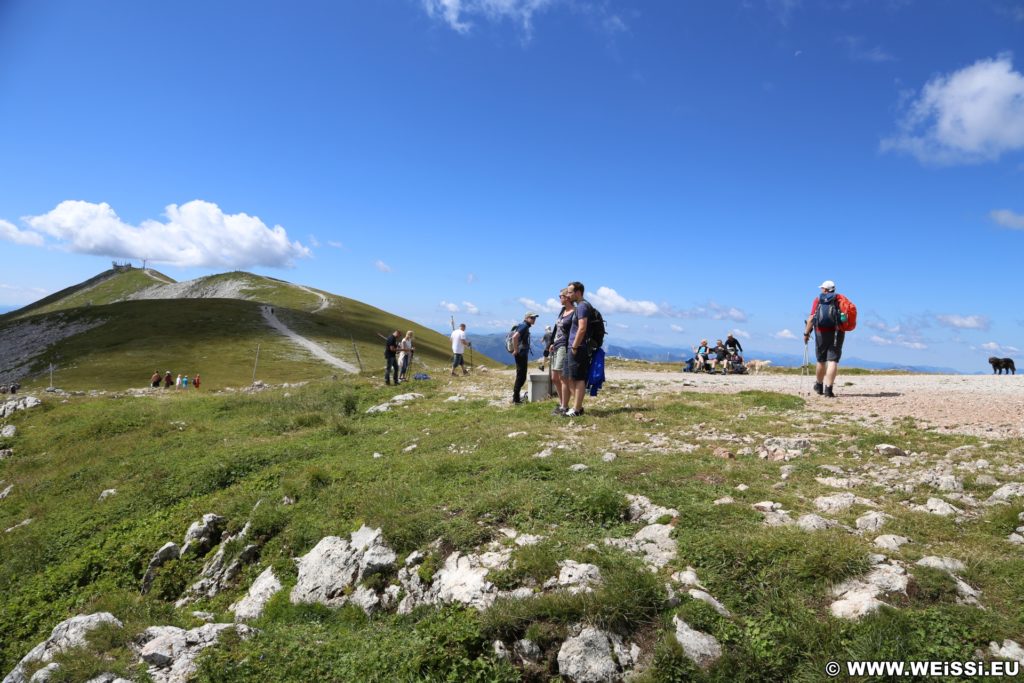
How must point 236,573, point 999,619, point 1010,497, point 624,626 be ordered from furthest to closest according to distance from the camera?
point 236,573 < point 1010,497 < point 624,626 < point 999,619

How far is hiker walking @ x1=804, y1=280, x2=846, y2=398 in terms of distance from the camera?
1497 centimetres

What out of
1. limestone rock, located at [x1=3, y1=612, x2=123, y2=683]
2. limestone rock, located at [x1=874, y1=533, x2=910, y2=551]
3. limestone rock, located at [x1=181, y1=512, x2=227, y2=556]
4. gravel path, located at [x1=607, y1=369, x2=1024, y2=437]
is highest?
gravel path, located at [x1=607, y1=369, x2=1024, y2=437]

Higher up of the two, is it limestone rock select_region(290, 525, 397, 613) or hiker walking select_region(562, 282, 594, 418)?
hiker walking select_region(562, 282, 594, 418)

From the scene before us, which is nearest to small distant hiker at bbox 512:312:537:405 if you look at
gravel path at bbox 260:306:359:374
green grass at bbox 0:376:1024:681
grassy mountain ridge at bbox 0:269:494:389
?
green grass at bbox 0:376:1024:681

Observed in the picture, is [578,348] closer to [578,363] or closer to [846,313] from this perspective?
[578,363]

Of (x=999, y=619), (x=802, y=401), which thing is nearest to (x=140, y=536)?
(x=999, y=619)

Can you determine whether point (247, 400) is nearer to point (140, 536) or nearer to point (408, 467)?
point (140, 536)

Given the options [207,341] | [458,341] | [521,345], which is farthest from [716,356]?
[207,341]

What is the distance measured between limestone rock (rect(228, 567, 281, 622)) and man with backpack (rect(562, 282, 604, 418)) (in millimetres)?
7430

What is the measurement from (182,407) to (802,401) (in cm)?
2269

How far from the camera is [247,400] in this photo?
71.6ft

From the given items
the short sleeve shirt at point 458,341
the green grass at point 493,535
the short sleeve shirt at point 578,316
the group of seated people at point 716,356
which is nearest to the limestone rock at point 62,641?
the green grass at point 493,535

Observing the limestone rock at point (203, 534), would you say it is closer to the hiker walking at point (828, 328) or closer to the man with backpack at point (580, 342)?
the man with backpack at point (580, 342)

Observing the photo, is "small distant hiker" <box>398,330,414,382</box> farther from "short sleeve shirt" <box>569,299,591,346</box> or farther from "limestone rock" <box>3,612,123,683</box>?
"limestone rock" <box>3,612,123,683</box>
